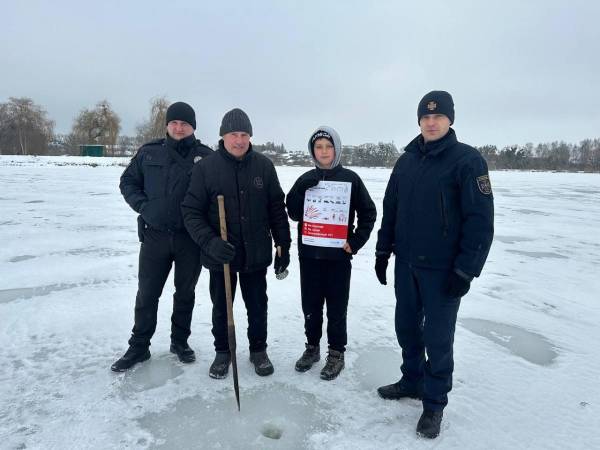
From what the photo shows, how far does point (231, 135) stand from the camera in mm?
3045

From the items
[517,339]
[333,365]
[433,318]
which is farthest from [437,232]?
[517,339]

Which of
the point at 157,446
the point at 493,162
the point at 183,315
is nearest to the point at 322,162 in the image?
the point at 183,315

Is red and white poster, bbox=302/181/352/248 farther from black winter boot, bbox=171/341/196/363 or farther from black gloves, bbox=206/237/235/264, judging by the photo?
black winter boot, bbox=171/341/196/363

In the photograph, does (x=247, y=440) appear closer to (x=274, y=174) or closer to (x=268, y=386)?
(x=268, y=386)

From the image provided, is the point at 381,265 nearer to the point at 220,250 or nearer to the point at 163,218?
the point at 220,250

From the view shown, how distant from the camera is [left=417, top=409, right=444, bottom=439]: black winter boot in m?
2.53

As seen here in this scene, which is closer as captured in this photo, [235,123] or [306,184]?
[235,123]

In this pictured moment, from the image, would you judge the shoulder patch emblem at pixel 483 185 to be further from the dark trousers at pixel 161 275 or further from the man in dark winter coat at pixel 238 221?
the dark trousers at pixel 161 275

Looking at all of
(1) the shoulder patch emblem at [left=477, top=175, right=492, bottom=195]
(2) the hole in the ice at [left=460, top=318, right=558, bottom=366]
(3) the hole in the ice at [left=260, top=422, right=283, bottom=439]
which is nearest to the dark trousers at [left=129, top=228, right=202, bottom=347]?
(3) the hole in the ice at [left=260, top=422, right=283, bottom=439]

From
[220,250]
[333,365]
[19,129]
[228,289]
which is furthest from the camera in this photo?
[19,129]

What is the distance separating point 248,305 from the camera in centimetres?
331

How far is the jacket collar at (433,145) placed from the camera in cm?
249

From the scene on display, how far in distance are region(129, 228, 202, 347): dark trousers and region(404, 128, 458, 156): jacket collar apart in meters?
1.89

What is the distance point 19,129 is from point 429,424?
64.2 meters
